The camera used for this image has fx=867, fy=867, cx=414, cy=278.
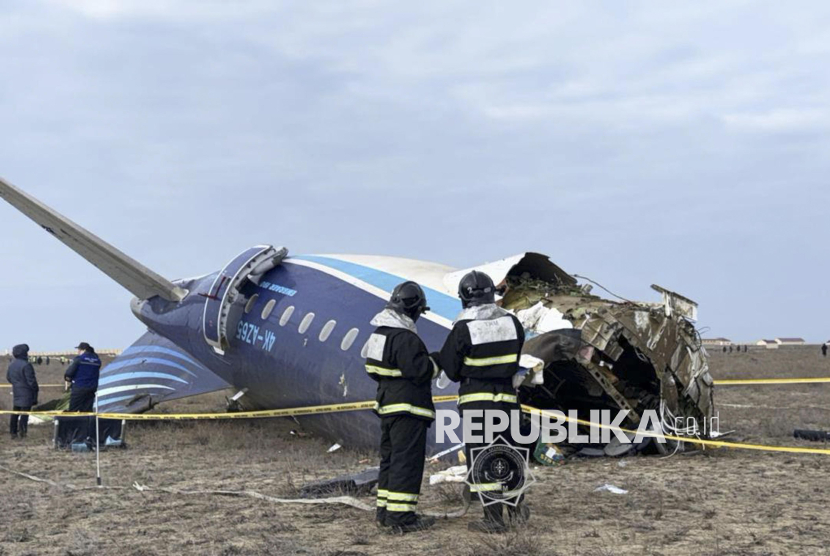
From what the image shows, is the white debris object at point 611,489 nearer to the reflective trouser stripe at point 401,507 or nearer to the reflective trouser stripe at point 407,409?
the reflective trouser stripe at point 407,409

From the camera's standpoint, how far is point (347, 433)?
14.9 m

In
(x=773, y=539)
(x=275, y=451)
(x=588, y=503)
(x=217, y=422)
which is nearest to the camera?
(x=773, y=539)

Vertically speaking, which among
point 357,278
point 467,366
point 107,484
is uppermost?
point 357,278

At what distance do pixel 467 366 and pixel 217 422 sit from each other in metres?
14.0

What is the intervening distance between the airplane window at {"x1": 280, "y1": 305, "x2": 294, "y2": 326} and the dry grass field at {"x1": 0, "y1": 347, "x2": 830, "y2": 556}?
238cm

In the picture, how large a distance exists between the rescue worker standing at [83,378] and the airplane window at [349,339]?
663 centimetres

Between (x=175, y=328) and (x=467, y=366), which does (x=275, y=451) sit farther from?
(x=467, y=366)

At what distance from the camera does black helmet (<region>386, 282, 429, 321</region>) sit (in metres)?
8.85

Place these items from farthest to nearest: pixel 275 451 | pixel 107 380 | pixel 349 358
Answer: pixel 107 380, pixel 275 451, pixel 349 358

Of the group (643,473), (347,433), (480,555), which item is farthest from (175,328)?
(480,555)

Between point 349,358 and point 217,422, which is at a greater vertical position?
point 349,358

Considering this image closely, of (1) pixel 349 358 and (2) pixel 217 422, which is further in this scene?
(2) pixel 217 422

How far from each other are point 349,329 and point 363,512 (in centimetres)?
567

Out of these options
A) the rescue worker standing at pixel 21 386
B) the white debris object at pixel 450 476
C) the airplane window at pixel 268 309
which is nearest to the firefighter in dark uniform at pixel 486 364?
the white debris object at pixel 450 476
